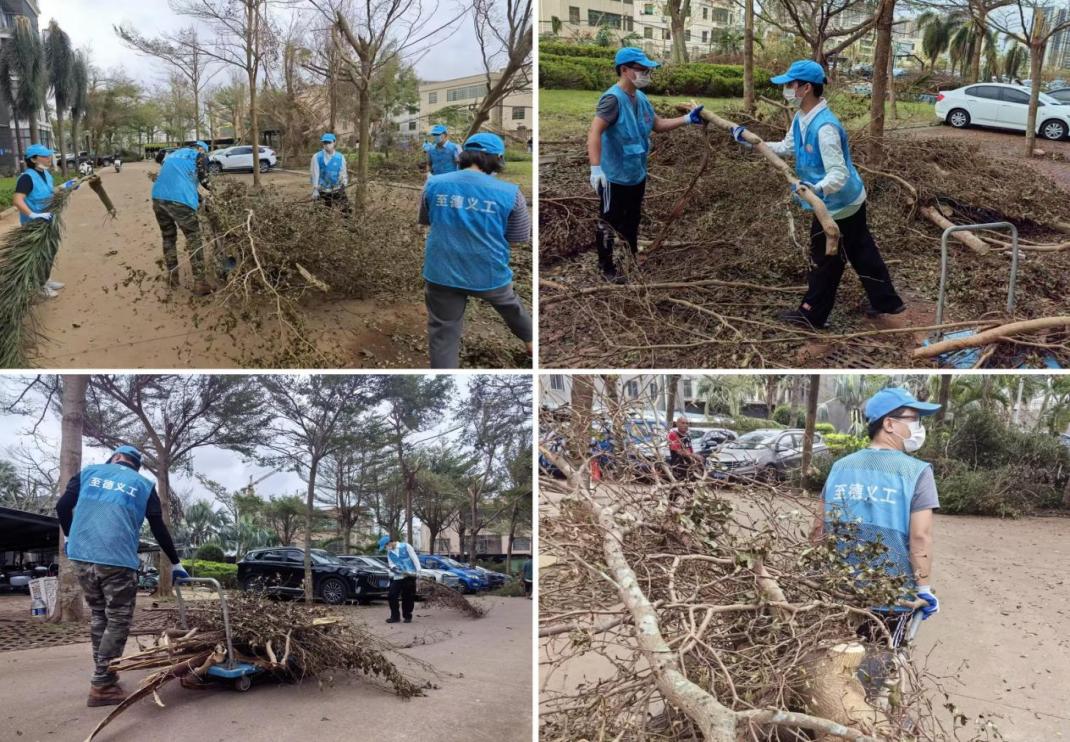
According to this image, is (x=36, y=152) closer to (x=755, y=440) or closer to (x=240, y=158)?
(x=755, y=440)

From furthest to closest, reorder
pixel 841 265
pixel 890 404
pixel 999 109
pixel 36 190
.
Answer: pixel 999 109, pixel 36 190, pixel 841 265, pixel 890 404

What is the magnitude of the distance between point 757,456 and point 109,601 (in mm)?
3278

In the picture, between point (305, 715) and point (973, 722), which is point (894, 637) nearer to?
point (973, 722)

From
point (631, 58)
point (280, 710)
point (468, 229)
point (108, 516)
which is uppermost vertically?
point (631, 58)

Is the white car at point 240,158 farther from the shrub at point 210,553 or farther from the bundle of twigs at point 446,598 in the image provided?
the bundle of twigs at point 446,598

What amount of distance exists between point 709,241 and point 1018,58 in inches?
663

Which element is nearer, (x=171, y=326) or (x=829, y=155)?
(x=829, y=155)

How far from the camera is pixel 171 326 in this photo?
512 cm

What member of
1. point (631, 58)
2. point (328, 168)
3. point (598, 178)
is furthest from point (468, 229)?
point (328, 168)

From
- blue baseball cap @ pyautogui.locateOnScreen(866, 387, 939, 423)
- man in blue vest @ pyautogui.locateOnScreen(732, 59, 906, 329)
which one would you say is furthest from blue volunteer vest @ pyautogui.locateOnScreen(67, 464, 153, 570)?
man in blue vest @ pyautogui.locateOnScreen(732, 59, 906, 329)

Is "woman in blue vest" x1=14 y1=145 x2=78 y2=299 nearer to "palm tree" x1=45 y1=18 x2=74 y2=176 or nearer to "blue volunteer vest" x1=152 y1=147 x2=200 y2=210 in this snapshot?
"blue volunteer vest" x1=152 y1=147 x2=200 y2=210

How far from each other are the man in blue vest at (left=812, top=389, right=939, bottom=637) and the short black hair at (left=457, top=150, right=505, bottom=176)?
2248 millimetres

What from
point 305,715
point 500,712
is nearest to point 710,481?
point 500,712

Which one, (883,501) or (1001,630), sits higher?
(883,501)
